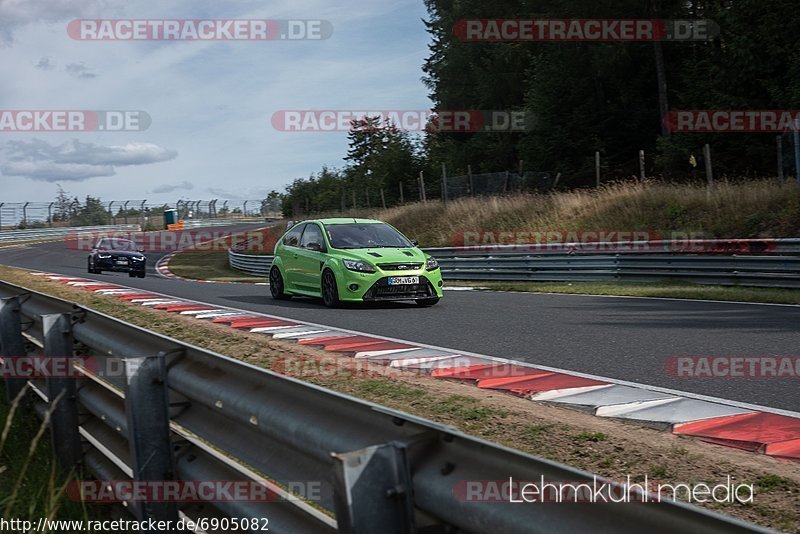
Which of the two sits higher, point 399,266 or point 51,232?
point 51,232

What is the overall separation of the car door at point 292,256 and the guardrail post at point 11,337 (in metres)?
8.54

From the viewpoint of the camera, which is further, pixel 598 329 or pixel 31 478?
pixel 598 329

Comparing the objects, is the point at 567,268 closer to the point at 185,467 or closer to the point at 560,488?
the point at 185,467

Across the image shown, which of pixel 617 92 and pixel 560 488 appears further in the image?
pixel 617 92

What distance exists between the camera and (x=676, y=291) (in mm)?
14992

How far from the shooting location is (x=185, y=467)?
358 centimetres

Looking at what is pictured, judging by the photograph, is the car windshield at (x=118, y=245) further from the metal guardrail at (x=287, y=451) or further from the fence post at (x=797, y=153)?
the metal guardrail at (x=287, y=451)

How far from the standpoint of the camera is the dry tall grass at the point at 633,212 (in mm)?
20844

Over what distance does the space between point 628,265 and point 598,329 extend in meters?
8.72

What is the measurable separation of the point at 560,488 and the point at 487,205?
94.3 ft

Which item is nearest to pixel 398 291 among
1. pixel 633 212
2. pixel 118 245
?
pixel 633 212

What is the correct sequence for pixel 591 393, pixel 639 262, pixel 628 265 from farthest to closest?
pixel 628 265 < pixel 639 262 < pixel 591 393

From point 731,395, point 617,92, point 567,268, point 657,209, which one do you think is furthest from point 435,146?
point 731,395

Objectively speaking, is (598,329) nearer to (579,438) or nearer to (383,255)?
(383,255)
